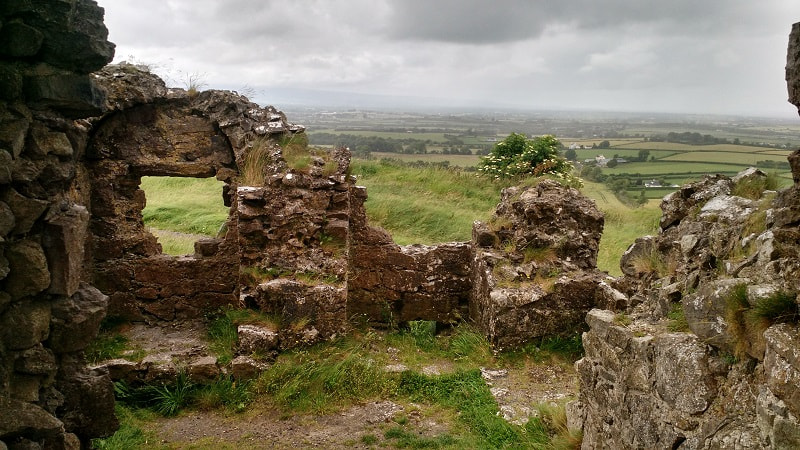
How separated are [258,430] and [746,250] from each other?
16.5 ft

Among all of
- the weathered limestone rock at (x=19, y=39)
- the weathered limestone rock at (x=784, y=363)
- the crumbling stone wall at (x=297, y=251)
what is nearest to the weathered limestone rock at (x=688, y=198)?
the weathered limestone rock at (x=784, y=363)

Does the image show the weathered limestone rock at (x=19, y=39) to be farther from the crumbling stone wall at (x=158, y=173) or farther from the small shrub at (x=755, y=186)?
the small shrub at (x=755, y=186)

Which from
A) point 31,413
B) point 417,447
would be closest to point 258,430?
point 417,447

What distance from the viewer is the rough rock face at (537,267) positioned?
8.05m

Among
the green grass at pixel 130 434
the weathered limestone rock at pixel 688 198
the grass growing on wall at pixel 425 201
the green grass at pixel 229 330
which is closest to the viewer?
the weathered limestone rock at pixel 688 198

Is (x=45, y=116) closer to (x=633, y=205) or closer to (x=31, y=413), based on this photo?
(x=31, y=413)

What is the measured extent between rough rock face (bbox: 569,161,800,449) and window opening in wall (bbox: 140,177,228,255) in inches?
429

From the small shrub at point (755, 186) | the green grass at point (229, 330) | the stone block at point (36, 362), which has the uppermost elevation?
the small shrub at point (755, 186)

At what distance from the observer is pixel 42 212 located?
13.1 feet

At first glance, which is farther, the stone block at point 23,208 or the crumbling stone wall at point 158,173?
the crumbling stone wall at point 158,173

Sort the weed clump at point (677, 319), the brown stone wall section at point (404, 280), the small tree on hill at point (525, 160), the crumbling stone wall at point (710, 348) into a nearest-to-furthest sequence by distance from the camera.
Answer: the crumbling stone wall at point (710, 348) → the weed clump at point (677, 319) → the brown stone wall section at point (404, 280) → the small tree on hill at point (525, 160)

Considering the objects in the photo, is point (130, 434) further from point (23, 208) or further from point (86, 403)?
point (23, 208)

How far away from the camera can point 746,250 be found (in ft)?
13.5

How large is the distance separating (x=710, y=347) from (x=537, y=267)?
4.75m
